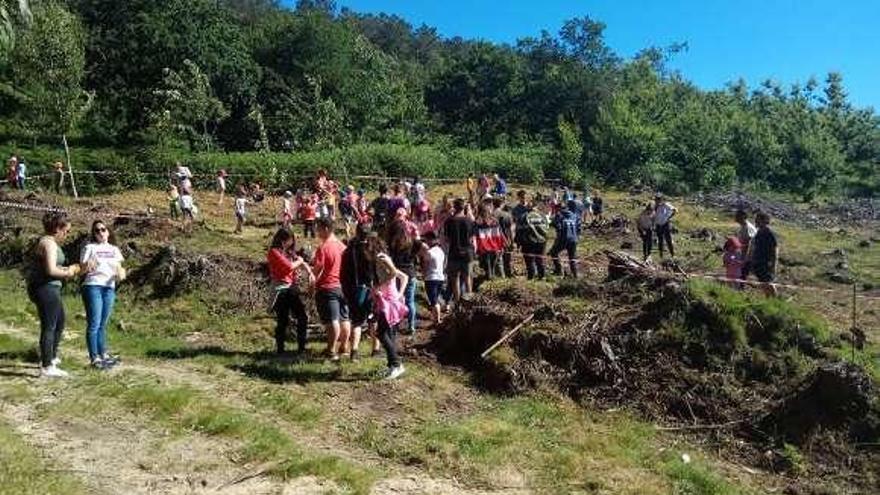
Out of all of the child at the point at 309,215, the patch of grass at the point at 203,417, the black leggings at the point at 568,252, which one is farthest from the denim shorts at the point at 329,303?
the child at the point at 309,215

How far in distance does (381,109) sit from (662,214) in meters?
42.4

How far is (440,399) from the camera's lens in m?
9.11

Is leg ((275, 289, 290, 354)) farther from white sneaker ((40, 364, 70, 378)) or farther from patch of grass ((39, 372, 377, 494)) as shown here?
white sneaker ((40, 364, 70, 378))

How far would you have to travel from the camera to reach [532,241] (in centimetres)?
1481

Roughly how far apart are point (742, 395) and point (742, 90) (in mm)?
79512

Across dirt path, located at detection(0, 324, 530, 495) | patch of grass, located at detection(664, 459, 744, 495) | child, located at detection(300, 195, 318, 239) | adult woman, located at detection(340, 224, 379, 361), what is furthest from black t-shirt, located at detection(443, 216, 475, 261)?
child, located at detection(300, 195, 318, 239)

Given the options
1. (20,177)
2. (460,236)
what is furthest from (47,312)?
(20,177)

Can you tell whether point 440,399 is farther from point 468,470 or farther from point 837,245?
point 837,245

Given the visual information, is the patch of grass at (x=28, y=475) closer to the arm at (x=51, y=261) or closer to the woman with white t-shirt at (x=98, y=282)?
the arm at (x=51, y=261)

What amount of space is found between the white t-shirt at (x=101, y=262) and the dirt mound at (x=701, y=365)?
3813 millimetres

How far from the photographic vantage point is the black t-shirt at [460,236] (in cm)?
1212

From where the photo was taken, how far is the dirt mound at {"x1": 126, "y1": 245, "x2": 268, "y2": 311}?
42.9ft

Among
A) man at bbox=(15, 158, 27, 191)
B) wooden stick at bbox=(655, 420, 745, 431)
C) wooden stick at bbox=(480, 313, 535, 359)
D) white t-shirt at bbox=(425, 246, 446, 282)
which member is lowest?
wooden stick at bbox=(655, 420, 745, 431)

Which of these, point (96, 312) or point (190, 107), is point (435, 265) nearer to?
point (96, 312)
